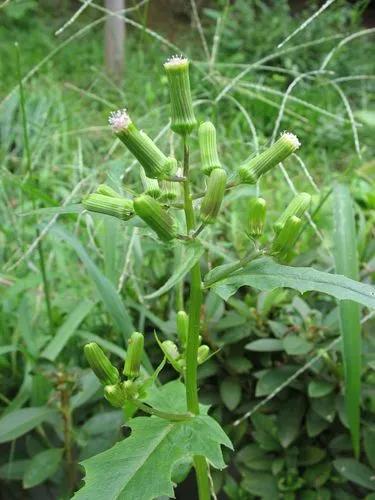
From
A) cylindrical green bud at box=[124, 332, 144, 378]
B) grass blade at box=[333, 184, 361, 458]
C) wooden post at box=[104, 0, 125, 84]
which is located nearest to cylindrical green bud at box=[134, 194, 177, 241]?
cylindrical green bud at box=[124, 332, 144, 378]

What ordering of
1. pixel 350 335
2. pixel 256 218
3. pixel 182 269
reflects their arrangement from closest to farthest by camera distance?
pixel 182 269 → pixel 256 218 → pixel 350 335

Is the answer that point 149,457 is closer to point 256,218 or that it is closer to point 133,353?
point 133,353

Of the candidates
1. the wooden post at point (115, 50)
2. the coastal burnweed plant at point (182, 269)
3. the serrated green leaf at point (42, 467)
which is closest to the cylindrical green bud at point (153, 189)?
the coastal burnweed plant at point (182, 269)

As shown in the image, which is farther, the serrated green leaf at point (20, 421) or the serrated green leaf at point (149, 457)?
the serrated green leaf at point (20, 421)

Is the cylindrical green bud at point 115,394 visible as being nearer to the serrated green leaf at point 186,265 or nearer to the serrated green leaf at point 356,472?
the serrated green leaf at point 186,265

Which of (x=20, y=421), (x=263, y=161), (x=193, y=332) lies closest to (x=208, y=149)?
(x=263, y=161)

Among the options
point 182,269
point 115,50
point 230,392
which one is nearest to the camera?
point 182,269
